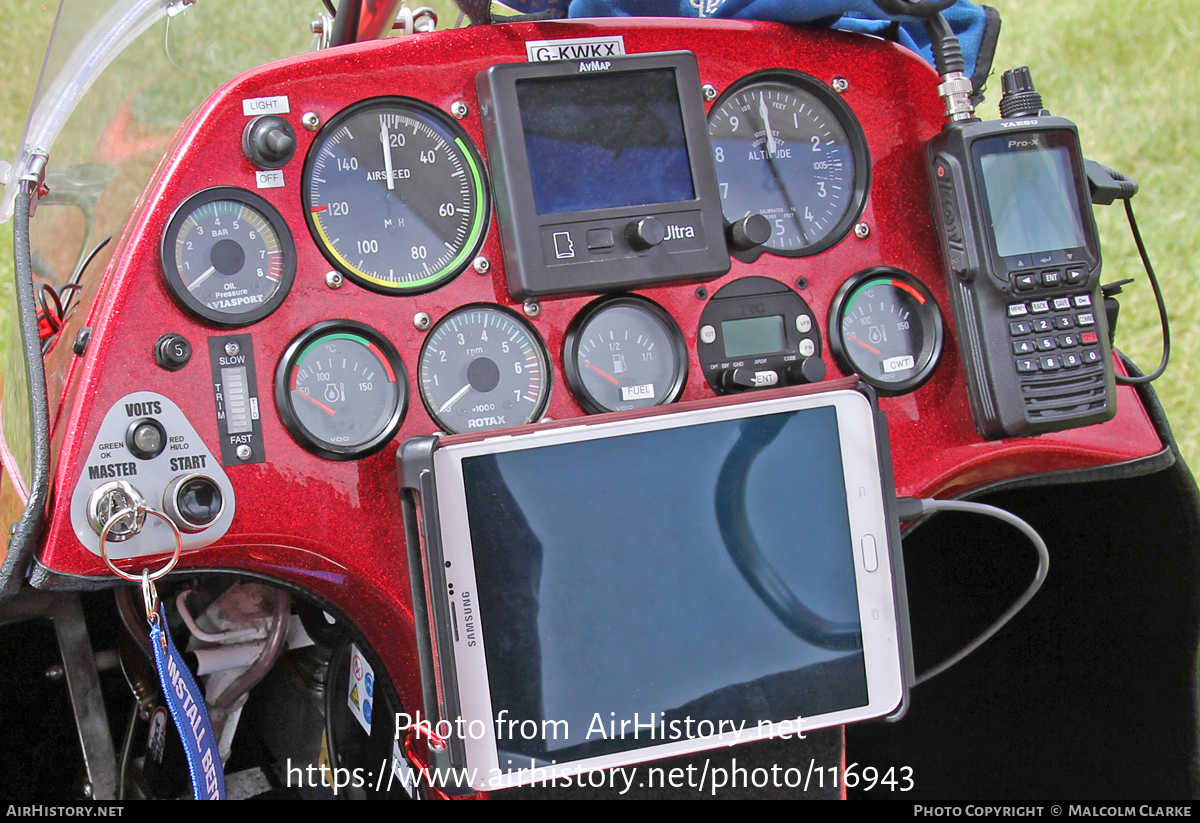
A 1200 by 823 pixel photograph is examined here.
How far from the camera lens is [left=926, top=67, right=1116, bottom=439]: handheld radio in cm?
166

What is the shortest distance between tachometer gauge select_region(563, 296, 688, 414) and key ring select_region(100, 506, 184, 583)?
61cm

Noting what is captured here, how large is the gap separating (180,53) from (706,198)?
94 cm

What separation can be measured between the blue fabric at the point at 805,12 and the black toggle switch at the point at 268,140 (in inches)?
17.3

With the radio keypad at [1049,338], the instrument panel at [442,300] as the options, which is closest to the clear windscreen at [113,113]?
the instrument panel at [442,300]

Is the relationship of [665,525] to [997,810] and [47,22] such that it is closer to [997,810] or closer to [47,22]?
[997,810]

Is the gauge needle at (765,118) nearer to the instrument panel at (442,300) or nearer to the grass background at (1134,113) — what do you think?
the instrument panel at (442,300)

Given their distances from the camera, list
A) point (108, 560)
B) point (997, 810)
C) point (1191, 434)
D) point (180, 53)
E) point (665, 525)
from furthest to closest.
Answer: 1. point (1191, 434)
2. point (997, 810)
3. point (180, 53)
4. point (665, 525)
5. point (108, 560)

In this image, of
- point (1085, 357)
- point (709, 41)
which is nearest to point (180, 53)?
point (709, 41)

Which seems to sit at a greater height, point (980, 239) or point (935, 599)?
point (980, 239)

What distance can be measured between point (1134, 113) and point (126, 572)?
322cm

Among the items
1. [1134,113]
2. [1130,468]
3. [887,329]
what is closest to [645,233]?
[887,329]

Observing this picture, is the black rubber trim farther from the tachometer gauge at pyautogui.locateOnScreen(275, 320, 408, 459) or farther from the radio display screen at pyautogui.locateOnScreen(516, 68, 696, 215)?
the tachometer gauge at pyautogui.locateOnScreen(275, 320, 408, 459)

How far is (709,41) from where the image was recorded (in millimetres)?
1705

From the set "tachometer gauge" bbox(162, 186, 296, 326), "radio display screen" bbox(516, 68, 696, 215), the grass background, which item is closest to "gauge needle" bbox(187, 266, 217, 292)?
"tachometer gauge" bbox(162, 186, 296, 326)
